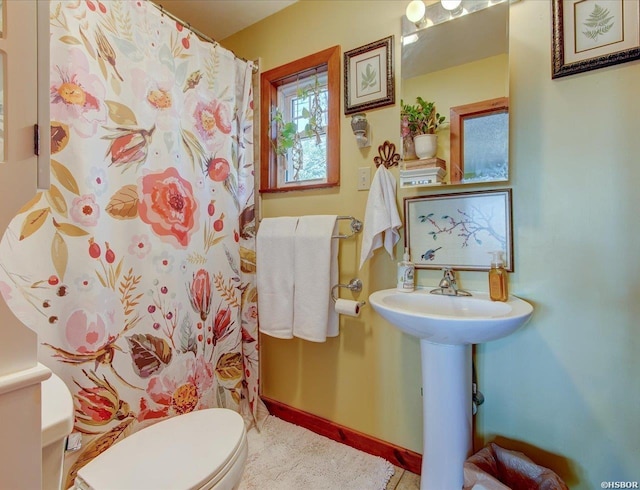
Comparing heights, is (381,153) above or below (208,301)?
above

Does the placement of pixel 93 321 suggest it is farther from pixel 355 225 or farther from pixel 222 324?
pixel 355 225

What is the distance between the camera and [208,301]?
1565 mm

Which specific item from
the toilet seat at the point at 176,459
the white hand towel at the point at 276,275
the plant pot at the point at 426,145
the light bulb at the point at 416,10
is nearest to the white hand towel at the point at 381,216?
the plant pot at the point at 426,145

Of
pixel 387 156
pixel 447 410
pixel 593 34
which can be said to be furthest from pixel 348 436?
pixel 593 34

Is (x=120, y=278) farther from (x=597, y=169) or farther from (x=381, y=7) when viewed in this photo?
(x=597, y=169)

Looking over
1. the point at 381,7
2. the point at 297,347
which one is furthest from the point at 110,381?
the point at 381,7

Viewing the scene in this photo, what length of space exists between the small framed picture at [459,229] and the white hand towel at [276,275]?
0.60 m

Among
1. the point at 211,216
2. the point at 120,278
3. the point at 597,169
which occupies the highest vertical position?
the point at 597,169

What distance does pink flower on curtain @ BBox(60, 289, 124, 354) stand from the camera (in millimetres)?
1121

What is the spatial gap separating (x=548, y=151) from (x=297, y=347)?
149 centimetres

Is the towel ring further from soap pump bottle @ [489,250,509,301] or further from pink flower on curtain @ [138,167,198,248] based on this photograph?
pink flower on curtain @ [138,167,198,248]

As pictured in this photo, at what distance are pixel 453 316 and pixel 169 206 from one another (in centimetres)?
123

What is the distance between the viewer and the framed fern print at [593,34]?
104 centimetres

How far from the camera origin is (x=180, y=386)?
145 cm
